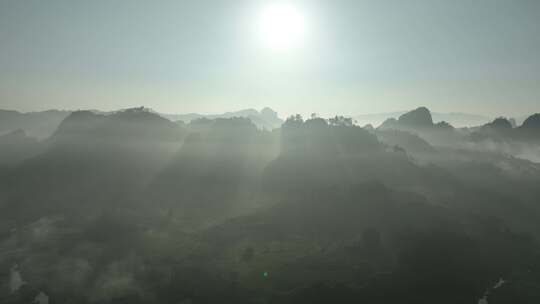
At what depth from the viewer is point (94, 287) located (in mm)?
69250

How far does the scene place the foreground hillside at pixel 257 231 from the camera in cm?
7344

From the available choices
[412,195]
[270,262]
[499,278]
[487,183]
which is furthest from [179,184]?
[487,183]

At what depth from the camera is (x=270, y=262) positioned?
84.7 metres

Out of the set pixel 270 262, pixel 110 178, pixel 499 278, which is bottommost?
pixel 499 278

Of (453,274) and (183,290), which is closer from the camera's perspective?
(183,290)

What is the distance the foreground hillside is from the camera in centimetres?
7344

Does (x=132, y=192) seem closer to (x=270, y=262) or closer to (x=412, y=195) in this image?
(x=270, y=262)

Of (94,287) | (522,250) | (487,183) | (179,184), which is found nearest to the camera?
(94,287)

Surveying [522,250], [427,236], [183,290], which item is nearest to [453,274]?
[427,236]

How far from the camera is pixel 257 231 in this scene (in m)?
104

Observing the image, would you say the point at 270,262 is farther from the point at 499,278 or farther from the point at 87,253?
the point at 499,278

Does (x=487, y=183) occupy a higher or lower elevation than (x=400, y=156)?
lower

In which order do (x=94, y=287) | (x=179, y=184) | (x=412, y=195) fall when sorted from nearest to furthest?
(x=94, y=287) < (x=412, y=195) < (x=179, y=184)

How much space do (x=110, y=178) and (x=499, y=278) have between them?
158531mm
